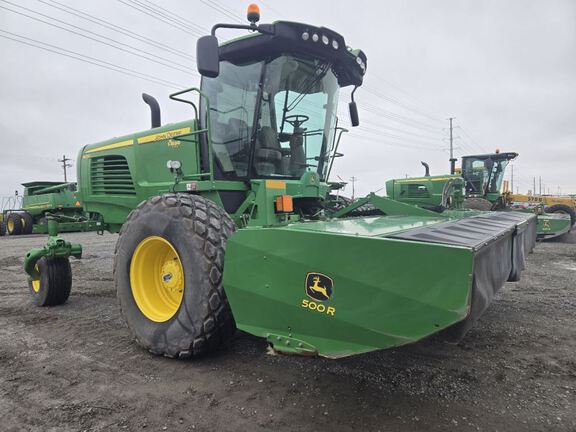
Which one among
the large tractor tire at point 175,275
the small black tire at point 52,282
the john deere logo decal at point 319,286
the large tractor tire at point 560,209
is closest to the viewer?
the john deere logo decal at point 319,286

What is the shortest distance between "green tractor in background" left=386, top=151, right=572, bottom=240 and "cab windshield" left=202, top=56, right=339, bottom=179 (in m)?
3.82

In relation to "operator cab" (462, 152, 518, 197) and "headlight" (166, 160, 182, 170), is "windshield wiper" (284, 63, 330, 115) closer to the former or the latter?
"headlight" (166, 160, 182, 170)

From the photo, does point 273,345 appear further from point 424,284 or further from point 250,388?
point 424,284

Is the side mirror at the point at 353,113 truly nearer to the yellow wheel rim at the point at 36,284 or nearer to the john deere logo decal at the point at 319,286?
the john deere logo decal at the point at 319,286

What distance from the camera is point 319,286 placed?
6.44 ft

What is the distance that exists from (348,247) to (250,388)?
3.81ft

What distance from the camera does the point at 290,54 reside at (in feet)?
11.3

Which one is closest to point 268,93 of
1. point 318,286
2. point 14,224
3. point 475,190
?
point 318,286

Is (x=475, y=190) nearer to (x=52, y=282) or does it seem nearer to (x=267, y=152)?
(x=267, y=152)

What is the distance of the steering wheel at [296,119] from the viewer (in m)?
3.71

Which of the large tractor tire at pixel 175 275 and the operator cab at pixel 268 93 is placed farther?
the operator cab at pixel 268 93

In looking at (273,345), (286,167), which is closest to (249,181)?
(286,167)

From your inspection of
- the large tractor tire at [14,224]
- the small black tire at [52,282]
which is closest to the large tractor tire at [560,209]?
the small black tire at [52,282]

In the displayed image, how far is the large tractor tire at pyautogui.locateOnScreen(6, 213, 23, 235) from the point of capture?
59.1 feet
